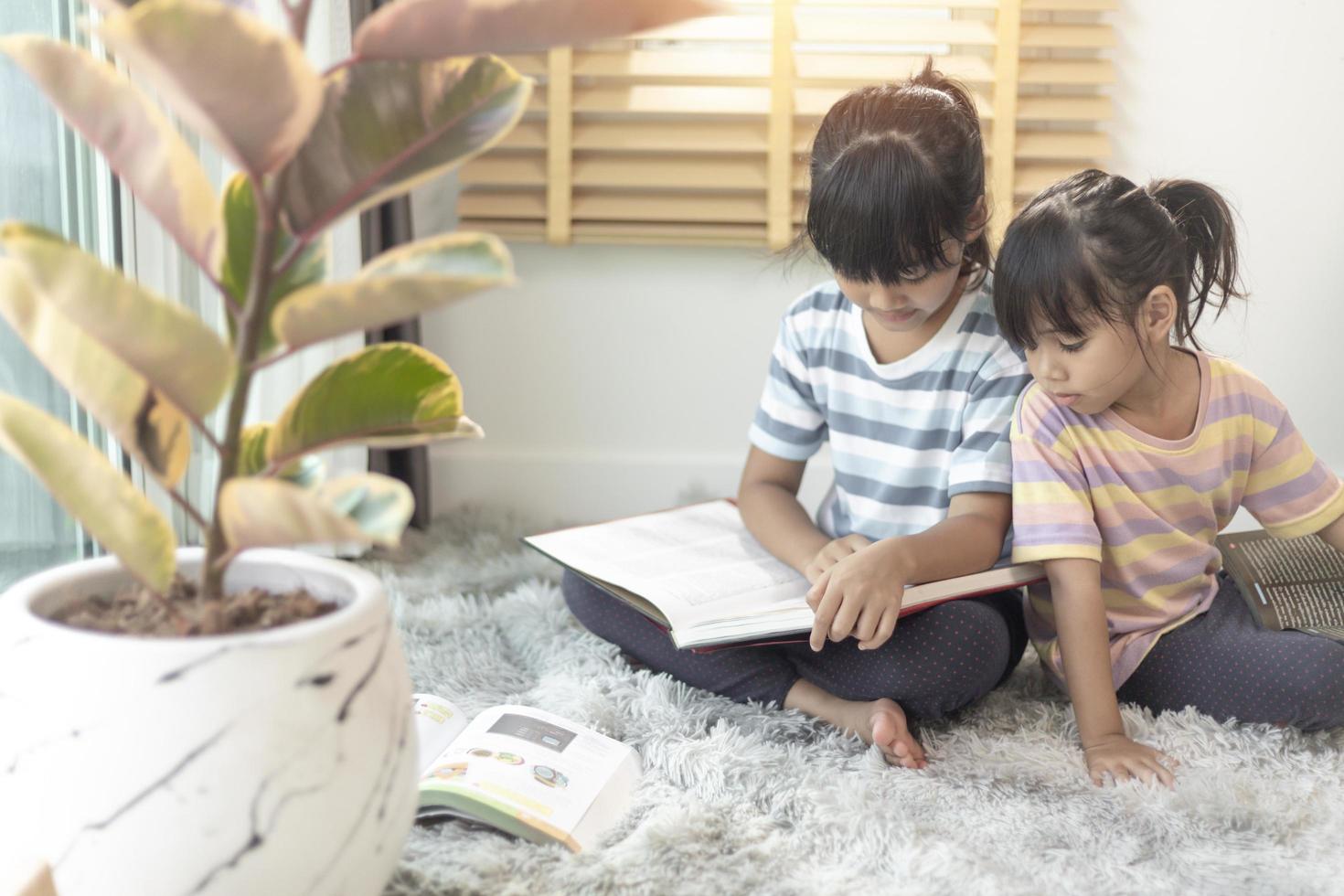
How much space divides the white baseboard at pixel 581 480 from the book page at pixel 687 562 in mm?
629

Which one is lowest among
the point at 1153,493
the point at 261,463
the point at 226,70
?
the point at 1153,493

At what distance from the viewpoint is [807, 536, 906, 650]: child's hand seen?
103 cm

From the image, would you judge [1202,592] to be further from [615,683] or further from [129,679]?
[129,679]

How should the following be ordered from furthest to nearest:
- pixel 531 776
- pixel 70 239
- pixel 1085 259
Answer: pixel 70 239 → pixel 1085 259 → pixel 531 776

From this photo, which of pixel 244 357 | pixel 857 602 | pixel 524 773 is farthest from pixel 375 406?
pixel 857 602

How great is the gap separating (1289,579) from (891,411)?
0.45 metres

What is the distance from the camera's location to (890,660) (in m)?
1.15

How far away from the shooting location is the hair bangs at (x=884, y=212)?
1.10m

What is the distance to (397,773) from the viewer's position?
0.68 m

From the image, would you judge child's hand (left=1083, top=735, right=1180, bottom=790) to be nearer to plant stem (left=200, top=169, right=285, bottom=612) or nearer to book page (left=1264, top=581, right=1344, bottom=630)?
book page (left=1264, top=581, right=1344, bottom=630)

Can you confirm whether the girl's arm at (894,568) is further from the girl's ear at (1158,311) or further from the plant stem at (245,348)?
the plant stem at (245,348)

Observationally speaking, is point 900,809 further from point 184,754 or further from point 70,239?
point 70,239

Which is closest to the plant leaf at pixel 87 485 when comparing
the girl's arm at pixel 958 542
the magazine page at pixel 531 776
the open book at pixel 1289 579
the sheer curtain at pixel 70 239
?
the magazine page at pixel 531 776

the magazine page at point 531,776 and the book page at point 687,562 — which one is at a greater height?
the book page at point 687,562
